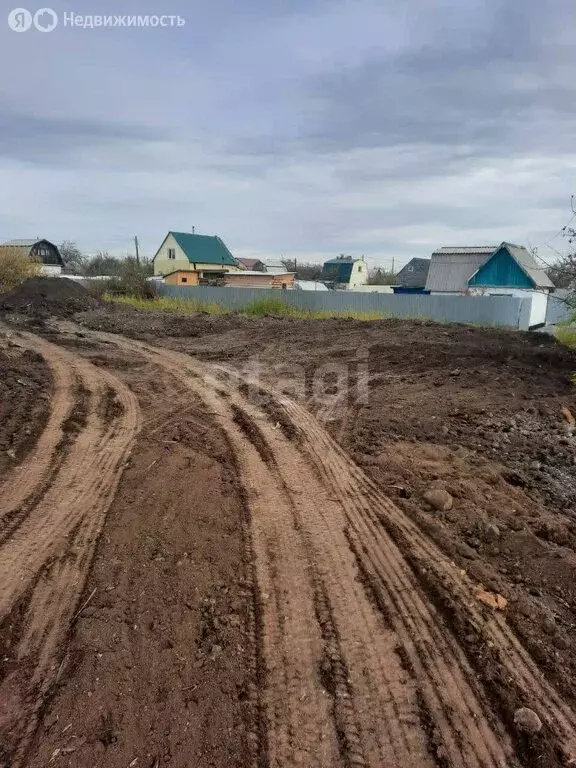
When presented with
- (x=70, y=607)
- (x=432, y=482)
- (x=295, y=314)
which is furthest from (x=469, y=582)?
(x=295, y=314)

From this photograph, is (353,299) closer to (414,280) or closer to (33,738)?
(33,738)

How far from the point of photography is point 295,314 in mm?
22578

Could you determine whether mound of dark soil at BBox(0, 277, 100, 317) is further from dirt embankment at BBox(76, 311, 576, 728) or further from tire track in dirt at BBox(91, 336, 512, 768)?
tire track in dirt at BBox(91, 336, 512, 768)

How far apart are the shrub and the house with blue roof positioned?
2630cm

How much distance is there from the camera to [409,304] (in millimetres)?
22734

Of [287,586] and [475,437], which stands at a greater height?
[475,437]

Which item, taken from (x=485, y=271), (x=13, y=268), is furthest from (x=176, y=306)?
(x=485, y=271)

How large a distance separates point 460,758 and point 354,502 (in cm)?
244

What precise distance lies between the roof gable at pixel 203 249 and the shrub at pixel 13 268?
2108 cm

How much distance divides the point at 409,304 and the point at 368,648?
2115 cm

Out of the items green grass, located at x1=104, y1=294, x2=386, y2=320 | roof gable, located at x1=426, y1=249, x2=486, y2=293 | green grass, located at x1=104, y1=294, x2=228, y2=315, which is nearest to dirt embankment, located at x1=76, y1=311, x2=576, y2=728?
green grass, located at x1=104, y1=294, x2=386, y2=320

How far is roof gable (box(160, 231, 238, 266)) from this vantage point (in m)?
50.1

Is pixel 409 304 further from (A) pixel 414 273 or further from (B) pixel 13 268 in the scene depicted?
(A) pixel 414 273

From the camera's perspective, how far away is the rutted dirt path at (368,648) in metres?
2.28
